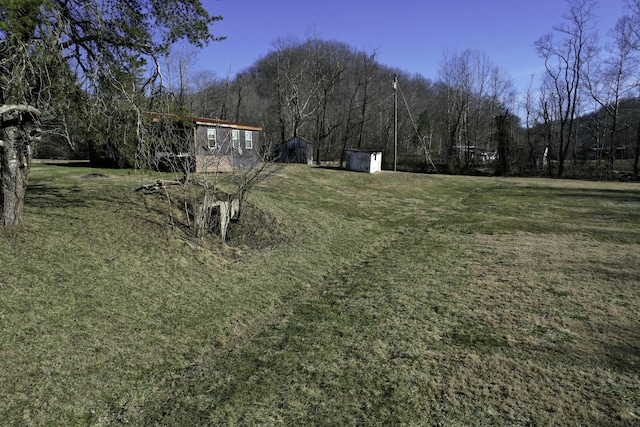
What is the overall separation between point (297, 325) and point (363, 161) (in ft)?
84.4

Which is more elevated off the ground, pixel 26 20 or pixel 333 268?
pixel 26 20

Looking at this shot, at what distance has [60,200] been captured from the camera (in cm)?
963

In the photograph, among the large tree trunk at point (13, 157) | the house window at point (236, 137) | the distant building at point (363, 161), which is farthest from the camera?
the distant building at point (363, 161)

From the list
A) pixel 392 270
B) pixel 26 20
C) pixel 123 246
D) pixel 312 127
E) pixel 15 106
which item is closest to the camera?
pixel 26 20

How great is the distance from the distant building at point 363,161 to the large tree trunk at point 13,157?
24657 mm

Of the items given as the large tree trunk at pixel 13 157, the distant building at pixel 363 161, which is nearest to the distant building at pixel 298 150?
the distant building at pixel 363 161

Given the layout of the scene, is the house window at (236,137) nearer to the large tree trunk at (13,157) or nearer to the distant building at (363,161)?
the distant building at (363,161)

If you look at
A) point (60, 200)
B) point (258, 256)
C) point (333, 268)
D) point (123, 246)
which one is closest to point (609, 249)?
point (333, 268)

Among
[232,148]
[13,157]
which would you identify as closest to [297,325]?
[13,157]

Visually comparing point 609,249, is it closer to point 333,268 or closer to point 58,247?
point 333,268

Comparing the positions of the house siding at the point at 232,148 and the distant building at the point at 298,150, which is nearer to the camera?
the house siding at the point at 232,148

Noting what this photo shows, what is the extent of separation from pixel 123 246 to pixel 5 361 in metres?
3.51

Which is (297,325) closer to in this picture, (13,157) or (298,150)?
(13,157)

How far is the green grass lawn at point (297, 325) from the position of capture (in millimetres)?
3662
